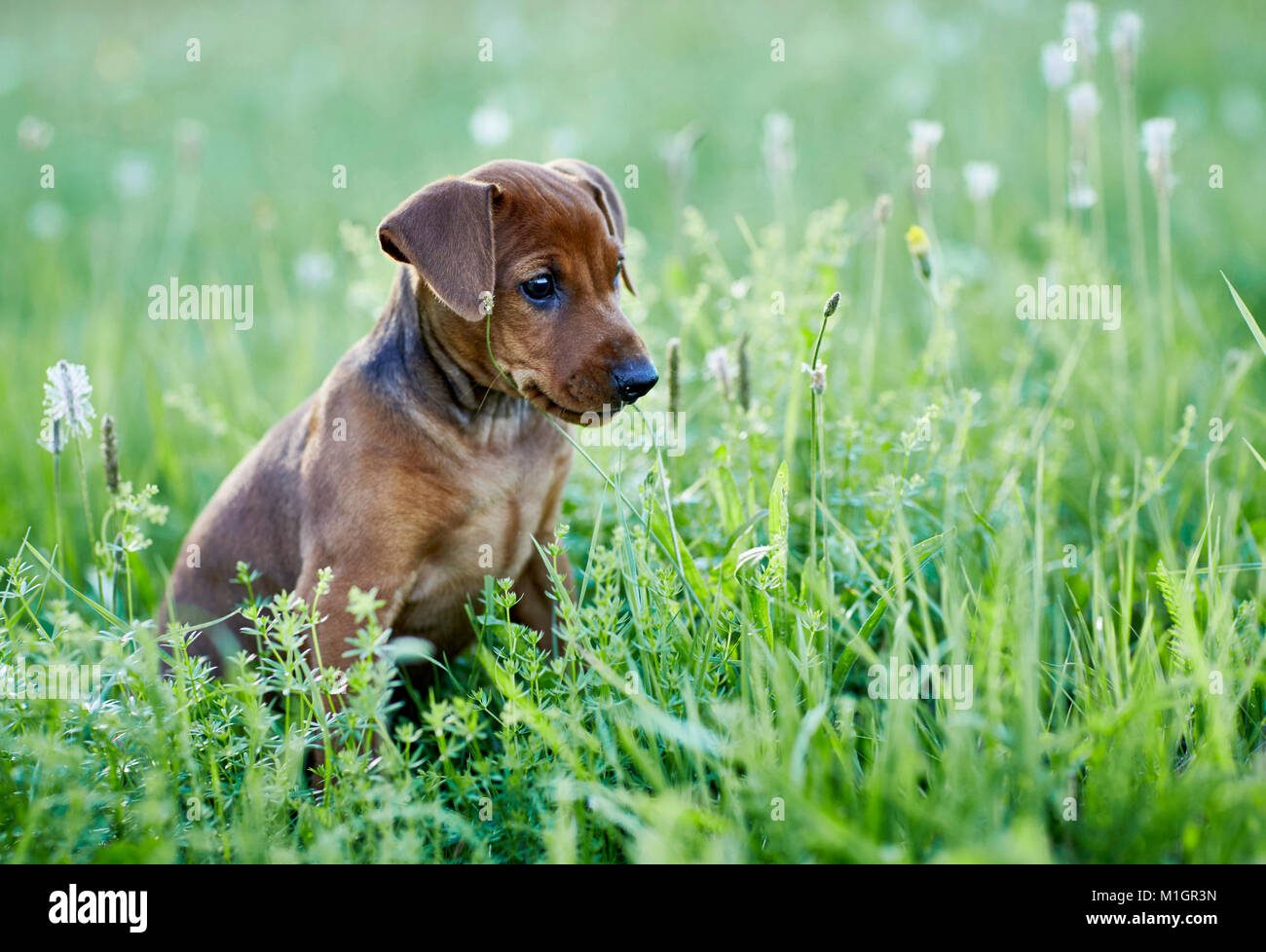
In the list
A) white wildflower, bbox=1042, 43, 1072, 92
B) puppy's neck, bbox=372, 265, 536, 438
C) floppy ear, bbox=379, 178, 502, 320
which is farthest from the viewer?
white wildflower, bbox=1042, 43, 1072, 92

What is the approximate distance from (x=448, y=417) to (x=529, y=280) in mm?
478

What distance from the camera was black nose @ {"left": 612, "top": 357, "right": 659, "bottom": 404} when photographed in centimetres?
289

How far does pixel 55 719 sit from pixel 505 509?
1.31 metres

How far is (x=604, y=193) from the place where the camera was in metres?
3.41

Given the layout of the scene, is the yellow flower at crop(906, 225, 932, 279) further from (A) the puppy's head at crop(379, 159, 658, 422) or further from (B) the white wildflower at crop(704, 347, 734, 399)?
(A) the puppy's head at crop(379, 159, 658, 422)

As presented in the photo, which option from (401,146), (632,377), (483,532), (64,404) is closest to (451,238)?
(632,377)

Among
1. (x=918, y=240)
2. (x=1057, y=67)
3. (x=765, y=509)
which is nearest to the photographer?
(x=765, y=509)

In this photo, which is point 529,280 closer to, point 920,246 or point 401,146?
point 920,246

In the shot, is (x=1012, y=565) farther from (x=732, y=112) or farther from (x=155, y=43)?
(x=155, y=43)

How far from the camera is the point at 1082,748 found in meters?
2.20

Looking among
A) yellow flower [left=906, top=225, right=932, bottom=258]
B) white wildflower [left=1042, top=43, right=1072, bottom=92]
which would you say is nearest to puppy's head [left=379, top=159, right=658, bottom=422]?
yellow flower [left=906, top=225, right=932, bottom=258]

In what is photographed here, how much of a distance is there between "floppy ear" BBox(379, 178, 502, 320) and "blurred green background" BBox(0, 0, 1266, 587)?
1.04 meters

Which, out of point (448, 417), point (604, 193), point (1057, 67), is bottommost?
point (448, 417)

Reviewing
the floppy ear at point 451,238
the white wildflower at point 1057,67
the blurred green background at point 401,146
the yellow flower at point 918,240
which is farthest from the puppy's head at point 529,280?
the white wildflower at point 1057,67
